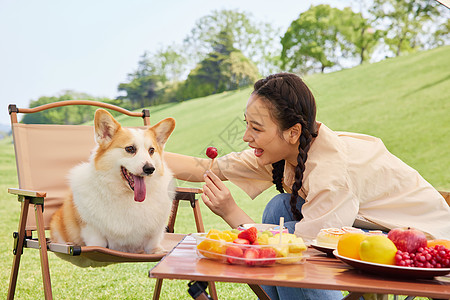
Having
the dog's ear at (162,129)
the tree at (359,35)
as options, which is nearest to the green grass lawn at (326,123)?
the dog's ear at (162,129)

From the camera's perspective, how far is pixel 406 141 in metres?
11.2

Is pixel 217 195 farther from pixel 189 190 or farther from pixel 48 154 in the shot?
pixel 48 154

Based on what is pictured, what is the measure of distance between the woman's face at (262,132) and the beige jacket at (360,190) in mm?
118

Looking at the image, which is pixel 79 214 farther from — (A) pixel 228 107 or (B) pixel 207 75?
(B) pixel 207 75

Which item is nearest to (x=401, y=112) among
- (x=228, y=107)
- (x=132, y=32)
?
(x=228, y=107)

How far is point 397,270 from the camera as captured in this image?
38.9 inches

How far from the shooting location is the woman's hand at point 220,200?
5.13 feet

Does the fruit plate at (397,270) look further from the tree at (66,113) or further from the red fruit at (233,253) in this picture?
the tree at (66,113)

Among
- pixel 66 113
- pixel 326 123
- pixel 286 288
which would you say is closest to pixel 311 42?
pixel 326 123

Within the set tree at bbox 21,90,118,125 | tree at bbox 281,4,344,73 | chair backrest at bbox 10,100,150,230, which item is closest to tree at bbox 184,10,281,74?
tree at bbox 281,4,344,73

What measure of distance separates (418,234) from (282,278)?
356 millimetres

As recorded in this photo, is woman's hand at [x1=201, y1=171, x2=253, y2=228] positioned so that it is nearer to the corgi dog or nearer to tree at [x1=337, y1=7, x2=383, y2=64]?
the corgi dog

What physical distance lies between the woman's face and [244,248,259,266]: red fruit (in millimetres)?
608

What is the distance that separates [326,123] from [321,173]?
12076mm
